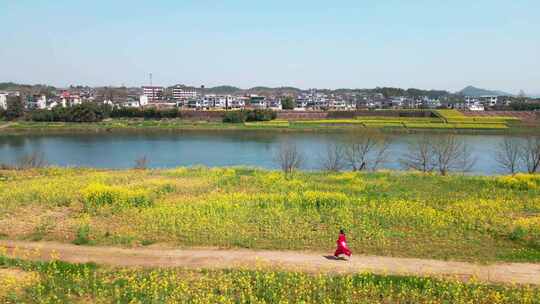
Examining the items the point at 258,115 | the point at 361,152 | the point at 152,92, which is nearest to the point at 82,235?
the point at 361,152

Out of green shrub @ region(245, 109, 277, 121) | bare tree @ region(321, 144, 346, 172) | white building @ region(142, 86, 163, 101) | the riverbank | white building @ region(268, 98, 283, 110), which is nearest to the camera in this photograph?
bare tree @ region(321, 144, 346, 172)

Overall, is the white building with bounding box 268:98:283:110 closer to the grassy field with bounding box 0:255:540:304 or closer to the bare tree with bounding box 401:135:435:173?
the bare tree with bounding box 401:135:435:173

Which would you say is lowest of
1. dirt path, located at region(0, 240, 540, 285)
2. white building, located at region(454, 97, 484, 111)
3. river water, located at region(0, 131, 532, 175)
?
river water, located at region(0, 131, 532, 175)

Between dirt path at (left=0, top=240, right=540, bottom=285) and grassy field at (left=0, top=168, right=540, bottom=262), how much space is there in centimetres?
46

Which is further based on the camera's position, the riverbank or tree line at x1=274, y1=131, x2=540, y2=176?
the riverbank

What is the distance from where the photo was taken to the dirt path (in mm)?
9000

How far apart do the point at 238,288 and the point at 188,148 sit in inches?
1641

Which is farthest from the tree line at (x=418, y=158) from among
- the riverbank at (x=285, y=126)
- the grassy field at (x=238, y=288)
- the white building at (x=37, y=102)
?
the white building at (x=37, y=102)

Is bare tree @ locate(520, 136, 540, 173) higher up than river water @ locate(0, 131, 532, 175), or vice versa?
bare tree @ locate(520, 136, 540, 173)

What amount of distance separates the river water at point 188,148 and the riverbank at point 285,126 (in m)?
4.13

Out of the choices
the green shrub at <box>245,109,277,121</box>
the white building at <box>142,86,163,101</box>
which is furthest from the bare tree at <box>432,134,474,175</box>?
the white building at <box>142,86,163,101</box>

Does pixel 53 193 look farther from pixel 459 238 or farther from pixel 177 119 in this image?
pixel 177 119

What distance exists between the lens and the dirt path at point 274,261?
900cm

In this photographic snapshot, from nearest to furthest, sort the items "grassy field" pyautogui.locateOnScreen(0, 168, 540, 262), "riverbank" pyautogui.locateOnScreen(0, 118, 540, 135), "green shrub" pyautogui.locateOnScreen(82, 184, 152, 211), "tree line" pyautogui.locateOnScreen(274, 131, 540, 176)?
"grassy field" pyautogui.locateOnScreen(0, 168, 540, 262)
"green shrub" pyautogui.locateOnScreen(82, 184, 152, 211)
"tree line" pyautogui.locateOnScreen(274, 131, 540, 176)
"riverbank" pyautogui.locateOnScreen(0, 118, 540, 135)
